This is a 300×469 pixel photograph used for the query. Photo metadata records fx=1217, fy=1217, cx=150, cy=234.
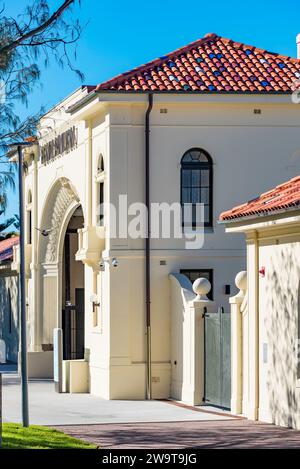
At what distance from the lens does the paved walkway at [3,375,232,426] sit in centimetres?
2592

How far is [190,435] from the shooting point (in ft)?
71.7

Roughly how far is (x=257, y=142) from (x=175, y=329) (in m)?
5.42

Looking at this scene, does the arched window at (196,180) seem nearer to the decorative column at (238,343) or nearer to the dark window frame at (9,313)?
the decorative column at (238,343)

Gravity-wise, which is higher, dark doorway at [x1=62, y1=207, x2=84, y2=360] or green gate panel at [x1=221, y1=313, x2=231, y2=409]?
dark doorway at [x1=62, y1=207, x2=84, y2=360]

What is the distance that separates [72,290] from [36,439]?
2239 centimetres

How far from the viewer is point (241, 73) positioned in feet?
107

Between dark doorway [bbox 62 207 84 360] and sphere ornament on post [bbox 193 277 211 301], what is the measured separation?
39.8 feet

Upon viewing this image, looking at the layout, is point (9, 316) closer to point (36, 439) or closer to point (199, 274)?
point (199, 274)

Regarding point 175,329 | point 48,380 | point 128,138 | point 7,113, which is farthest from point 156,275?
point 7,113

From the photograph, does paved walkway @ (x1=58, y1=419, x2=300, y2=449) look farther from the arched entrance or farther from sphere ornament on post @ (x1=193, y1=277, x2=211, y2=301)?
the arched entrance

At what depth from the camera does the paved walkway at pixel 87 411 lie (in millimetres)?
25922

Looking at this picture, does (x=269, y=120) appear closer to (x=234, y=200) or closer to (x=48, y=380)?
(x=234, y=200)

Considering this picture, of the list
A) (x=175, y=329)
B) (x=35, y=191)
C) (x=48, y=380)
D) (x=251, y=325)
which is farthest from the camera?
(x=35, y=191)

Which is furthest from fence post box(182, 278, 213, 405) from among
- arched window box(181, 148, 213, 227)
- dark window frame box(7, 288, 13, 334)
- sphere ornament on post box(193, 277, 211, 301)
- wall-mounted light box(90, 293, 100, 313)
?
dark window frame box(7, 288, 13, 334)
